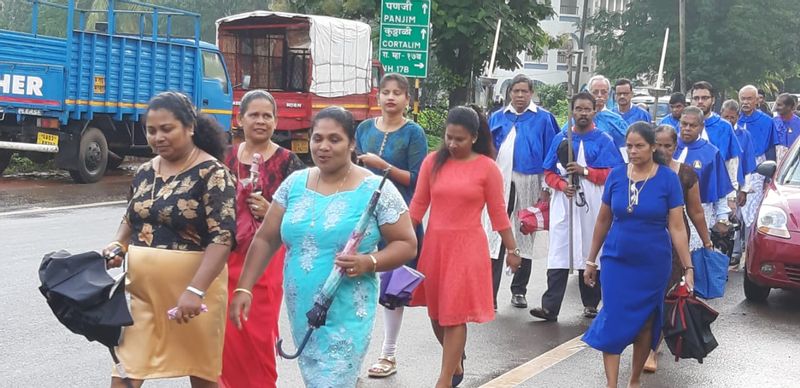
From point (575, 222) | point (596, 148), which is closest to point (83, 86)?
point (575, 222)

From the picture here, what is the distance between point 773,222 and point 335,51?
15284 mm

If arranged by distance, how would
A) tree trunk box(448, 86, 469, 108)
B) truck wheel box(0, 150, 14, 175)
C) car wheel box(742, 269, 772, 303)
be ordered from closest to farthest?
car wheel box(742, 269, 772, 303)
truck wheel box(0, 150, 14, 175)
tree trunk box(448, 86, 469, 108)

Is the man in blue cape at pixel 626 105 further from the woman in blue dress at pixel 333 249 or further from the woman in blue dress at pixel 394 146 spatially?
the woman in blue dress at pixel 333 249

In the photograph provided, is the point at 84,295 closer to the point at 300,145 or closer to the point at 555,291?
the point at 555,291

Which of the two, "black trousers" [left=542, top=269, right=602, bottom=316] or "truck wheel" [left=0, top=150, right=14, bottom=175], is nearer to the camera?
"black trousers" [left=542, top=269, right=602, bottom=316]

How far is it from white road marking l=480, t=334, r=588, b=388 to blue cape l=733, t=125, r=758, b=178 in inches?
149

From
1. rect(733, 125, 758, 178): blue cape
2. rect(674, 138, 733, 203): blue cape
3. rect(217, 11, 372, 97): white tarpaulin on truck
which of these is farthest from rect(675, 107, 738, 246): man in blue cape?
rect(217, 11, 372, 97): white tarpaulin on truck

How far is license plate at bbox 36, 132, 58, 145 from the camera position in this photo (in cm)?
1648

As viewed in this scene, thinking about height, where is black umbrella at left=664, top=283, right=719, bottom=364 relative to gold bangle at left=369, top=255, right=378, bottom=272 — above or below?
below

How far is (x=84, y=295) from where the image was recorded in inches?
163

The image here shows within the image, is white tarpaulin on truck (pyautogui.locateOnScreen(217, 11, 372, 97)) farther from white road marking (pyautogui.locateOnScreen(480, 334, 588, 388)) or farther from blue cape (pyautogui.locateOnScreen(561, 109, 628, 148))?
white road marking (pyautogui.locateOnScreen(480, 334, 588, 388))

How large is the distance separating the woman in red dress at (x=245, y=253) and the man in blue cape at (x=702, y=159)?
3707 mm

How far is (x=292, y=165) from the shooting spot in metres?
5.36

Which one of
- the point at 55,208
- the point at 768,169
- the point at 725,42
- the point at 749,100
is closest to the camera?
the point at 768,169
